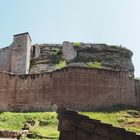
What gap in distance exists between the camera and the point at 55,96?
101 ft

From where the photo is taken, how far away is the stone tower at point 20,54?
4234cm

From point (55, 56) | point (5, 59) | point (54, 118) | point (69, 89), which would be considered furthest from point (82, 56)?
point (54, 118)

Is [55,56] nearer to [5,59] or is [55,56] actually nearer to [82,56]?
[82,56]

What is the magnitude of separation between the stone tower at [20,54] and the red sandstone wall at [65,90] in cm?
1036

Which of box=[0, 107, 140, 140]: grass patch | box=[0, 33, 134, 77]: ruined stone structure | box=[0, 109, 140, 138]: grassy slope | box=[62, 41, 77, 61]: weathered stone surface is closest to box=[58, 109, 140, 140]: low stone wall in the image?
box=[0, 107, 140, 140]: grass patch

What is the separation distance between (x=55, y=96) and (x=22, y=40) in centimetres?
1370

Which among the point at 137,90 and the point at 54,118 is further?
the point at 137,90

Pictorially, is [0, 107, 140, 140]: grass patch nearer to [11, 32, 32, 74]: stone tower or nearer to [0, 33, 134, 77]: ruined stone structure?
[0, 33, 134, 77]: ruined stone structure

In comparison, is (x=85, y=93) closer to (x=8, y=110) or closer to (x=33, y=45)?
(x=8, y=110)

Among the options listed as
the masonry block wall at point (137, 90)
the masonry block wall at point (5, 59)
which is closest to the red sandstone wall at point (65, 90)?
the masonry block wall at point (137, 90)

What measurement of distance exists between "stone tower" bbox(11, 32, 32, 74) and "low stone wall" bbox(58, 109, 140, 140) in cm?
3453

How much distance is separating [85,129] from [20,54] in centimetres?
3561

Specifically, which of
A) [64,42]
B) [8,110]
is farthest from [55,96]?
[64,42]

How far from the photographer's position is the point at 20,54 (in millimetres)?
42500
